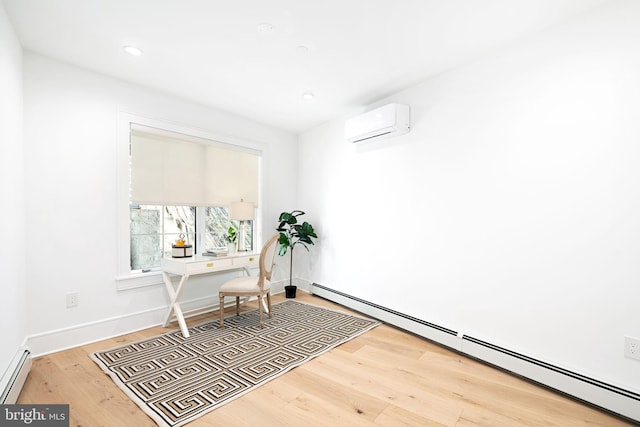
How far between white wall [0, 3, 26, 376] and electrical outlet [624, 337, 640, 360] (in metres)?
3.72

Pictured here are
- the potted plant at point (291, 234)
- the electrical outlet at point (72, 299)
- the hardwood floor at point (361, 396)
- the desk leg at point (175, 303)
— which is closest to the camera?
the hardwood floor at point (361, 396)

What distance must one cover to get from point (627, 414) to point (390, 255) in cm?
197

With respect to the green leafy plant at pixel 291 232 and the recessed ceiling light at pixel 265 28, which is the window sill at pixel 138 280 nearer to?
the green leafy plant at pixel 291 232

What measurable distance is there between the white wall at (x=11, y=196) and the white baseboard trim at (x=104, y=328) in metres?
0.20

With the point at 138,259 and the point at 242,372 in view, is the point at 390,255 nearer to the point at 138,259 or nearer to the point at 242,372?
the point at 242,372

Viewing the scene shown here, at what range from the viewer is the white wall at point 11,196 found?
70.7 inches

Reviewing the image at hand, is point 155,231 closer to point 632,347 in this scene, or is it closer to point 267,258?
point 267,258

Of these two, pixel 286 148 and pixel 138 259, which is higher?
pixel 286 148

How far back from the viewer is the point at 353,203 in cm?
372

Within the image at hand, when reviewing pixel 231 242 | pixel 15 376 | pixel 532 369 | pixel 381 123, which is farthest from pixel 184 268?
pixel 532 369

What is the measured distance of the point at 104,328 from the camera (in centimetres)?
277

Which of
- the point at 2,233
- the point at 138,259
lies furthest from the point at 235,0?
the point at 138,259

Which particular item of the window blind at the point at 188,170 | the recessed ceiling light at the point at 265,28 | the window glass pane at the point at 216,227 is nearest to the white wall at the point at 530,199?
the recessed ceiling light at the point at 265,28

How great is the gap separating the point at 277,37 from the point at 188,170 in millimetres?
1921
